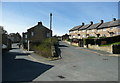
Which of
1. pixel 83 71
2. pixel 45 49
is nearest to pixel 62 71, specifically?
pixel 83 71

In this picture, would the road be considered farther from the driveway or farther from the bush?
the bush

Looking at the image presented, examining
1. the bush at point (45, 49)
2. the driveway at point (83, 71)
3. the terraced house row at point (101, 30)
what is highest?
the terraced house row at point (101, 30)

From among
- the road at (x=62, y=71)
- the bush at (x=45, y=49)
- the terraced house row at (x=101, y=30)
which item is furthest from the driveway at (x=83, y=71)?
the terraced house row at (x=101, y=30)

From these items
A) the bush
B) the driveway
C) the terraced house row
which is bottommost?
the driveway

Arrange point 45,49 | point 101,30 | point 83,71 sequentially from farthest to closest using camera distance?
1. point 101,30
2. point 45,49
3. point 83,71

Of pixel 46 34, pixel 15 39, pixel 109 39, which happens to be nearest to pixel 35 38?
pixel 46 34

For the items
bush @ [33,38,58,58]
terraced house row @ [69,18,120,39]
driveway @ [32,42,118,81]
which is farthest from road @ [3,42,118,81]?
terraced house row @ [69,18,120,39]

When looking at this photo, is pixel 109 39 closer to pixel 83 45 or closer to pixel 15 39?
pixel 83 45

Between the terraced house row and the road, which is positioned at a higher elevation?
the terraced house row

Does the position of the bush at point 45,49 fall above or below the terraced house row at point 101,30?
below

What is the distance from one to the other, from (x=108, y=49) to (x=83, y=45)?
13056 mm

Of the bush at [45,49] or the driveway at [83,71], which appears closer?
the driveway at [83,71]

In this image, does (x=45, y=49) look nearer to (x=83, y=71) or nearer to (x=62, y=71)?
(x=62, y=71)

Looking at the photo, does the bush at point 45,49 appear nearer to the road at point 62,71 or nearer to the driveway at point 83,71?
the road at point 62,71
